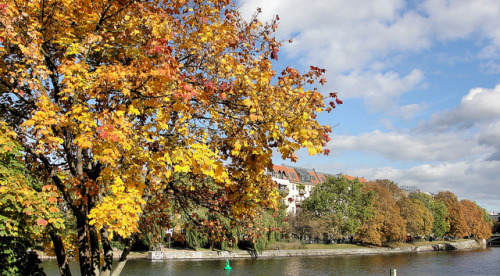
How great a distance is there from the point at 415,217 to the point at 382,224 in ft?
44.7

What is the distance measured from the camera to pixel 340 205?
72.6 metres

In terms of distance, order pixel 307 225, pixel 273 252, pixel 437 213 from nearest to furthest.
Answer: pixel 273 252
pixel 307 225
pixel 437 213

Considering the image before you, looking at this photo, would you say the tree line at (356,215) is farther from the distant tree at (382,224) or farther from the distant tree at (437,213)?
the distant tree at (437,213)

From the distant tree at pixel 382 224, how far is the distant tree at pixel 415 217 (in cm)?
338

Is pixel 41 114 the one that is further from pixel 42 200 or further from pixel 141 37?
pixel 141 37

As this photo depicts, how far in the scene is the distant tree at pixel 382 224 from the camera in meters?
70.8

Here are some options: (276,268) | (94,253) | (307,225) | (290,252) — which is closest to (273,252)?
(290,252)

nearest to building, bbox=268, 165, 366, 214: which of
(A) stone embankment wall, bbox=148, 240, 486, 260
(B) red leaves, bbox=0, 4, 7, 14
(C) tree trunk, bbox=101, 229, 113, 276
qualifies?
(A) stone embankment wall, bbox=148, 240, 486, 260

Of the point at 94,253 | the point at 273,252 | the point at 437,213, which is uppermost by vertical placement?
the point at 437,213

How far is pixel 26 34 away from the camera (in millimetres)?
7082

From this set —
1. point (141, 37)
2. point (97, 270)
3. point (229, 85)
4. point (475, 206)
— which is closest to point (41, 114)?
point (141, 37)

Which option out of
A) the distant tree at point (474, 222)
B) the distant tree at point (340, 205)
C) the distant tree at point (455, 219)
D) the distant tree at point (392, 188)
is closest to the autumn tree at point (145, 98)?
the distant tree at point (340, 205)

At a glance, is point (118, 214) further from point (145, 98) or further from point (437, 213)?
point (437, 213)

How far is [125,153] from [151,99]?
115 centimetres
